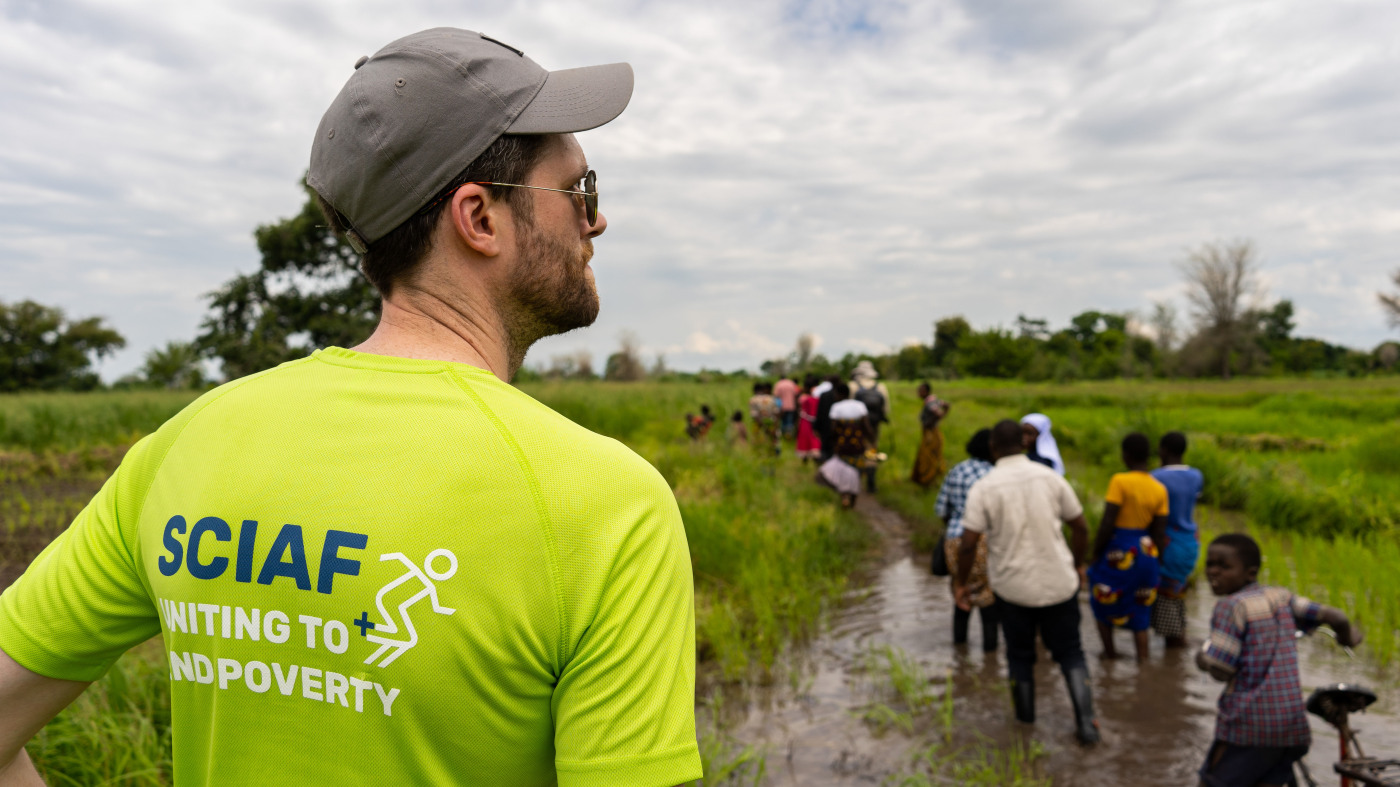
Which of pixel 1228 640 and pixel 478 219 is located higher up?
pixel 478 219

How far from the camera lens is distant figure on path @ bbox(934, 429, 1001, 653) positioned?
570cm

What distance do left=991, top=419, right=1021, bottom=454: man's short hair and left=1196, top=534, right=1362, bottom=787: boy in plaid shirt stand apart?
134 cm

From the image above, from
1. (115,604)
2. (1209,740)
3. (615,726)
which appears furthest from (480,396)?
(1209,740)

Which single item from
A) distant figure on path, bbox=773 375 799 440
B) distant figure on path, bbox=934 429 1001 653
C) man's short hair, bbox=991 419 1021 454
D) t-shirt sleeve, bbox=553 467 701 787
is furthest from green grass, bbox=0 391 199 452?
t-shirt sleeve, bbox=553 467 701 787

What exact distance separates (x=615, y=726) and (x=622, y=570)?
0.52ft

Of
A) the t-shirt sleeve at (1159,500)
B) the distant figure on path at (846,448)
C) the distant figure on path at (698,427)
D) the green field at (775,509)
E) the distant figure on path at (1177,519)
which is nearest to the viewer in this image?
the green field at (775,509)

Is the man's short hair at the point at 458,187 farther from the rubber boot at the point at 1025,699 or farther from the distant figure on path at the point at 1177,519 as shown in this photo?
the distant figure on path at the point at 1177,519

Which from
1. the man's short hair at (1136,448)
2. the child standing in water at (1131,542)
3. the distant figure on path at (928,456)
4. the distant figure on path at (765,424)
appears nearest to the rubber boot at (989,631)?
Result: the child standing in water at (1131,542)

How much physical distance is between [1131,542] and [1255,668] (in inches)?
80.1

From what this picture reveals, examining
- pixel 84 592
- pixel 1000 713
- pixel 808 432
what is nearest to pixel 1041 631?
pixel 1000 713

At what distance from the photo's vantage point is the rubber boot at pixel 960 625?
20.6ft

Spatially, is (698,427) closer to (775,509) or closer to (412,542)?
(775,509)

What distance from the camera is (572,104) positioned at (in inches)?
44.7

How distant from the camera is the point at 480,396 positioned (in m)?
0.95
